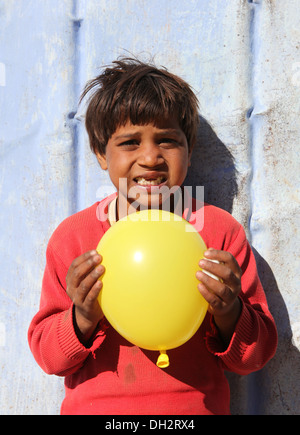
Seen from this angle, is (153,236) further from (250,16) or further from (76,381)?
(250,16)

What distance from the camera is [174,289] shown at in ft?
3.28

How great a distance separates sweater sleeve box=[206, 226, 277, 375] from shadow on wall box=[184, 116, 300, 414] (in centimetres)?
16

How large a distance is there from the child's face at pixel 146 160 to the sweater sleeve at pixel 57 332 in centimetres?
28

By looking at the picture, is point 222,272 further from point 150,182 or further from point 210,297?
point 150,182

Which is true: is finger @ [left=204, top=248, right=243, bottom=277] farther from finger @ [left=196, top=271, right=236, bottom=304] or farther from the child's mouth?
the child's mouth

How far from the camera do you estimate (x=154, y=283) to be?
991 millimetres

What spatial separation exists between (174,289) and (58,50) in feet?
3.39

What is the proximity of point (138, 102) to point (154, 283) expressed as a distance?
0.51 m

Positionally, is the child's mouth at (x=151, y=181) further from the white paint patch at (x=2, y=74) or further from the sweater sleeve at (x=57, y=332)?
the white paint patch at (x=2, y=74)

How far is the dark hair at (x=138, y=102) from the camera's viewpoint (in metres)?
1.29

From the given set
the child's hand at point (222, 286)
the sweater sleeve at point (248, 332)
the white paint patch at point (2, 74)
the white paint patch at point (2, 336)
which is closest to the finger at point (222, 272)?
the child's hand at point (222, 286)

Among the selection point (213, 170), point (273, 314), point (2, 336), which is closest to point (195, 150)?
point (213, 170)

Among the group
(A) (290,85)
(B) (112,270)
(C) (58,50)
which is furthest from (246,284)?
(C) (58,50)

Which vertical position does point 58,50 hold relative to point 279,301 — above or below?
above
